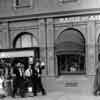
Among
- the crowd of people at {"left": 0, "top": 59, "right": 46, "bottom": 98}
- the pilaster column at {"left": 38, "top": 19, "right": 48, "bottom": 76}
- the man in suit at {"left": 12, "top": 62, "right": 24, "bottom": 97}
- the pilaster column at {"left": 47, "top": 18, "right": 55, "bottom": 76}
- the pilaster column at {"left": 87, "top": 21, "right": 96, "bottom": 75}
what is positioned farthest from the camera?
the pilaster column at {"left": 38, "top": 19, "right": 48, "bottom": 76}

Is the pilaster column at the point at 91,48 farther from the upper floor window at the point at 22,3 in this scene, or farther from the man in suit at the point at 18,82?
the upper floor window at the point at 22,3

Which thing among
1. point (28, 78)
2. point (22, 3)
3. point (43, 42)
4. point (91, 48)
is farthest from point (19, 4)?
point (91, 48)

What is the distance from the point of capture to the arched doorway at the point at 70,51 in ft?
41.7

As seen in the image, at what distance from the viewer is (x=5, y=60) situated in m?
13.9

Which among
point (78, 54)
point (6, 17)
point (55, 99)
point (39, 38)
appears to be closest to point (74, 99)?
point (55, 99)

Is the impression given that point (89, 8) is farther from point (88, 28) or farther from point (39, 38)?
point (39, 38)

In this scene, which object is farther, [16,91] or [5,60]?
[5,60]

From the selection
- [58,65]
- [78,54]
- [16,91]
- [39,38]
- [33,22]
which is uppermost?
[33,22]

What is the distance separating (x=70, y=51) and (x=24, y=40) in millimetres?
3640

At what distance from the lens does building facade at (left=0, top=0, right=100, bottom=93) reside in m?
12.5

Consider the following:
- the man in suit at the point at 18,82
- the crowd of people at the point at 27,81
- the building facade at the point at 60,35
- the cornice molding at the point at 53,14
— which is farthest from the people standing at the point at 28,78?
the cornice molding at the point at 53,14

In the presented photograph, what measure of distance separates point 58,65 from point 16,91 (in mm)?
3400

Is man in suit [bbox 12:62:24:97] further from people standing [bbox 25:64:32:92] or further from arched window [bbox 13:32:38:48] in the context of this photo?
arched window [bbox 13:32:38:48]

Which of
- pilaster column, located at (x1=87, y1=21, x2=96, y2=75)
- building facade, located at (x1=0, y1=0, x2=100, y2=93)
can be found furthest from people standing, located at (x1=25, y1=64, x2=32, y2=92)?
pilaster column, located at (x1=87, y1=21, x2=96, y2=75)
